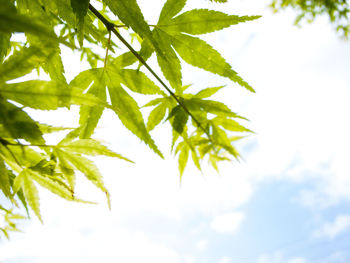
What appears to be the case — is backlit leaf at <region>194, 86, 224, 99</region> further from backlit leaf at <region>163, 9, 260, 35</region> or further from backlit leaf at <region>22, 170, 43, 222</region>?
backlit leaf at <region>22, 170, 43, 222</region>

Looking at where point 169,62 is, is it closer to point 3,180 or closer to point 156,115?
point 156,115

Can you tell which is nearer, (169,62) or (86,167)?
(86,167)

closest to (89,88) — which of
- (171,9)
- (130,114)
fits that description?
(130,114)

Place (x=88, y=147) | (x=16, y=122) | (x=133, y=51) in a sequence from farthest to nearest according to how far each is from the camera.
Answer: (x=133, y=51) < (x=88, y=147) < (x=16, y=122)

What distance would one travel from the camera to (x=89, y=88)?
846mm

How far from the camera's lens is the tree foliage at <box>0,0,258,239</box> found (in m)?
0.47

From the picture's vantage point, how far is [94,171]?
0.62 metres

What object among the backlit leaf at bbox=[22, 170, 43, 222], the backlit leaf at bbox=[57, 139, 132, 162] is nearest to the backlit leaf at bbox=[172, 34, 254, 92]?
the backlit leaf at bbox=[57, 139, 132, 162]

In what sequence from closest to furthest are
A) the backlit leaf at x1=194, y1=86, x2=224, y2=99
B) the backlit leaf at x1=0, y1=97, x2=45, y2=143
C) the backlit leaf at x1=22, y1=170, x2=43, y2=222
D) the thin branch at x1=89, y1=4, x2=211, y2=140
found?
1. the backlit leaf at x1=0, y1=97, x2=45, y2=143
2. the backlit leaf at x1=22, y1=170, x2=43, y2=222
3. the thin branch at x1=89, y1=4, x2=211, y2=140
4. the backlit leaf at x1=194, y1=86, x2=224, y2=99

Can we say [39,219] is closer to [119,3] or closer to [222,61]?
[119,3]

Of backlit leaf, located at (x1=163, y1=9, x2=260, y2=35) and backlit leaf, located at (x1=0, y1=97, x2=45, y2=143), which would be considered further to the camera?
backlit leaf, located at (x1=163, y1=9, x2=260, y2=35)

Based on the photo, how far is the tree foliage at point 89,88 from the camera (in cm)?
47

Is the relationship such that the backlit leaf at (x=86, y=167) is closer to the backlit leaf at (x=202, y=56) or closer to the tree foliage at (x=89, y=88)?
the tree foliage at (x=89, y=88)

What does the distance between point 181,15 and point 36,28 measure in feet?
1.99
